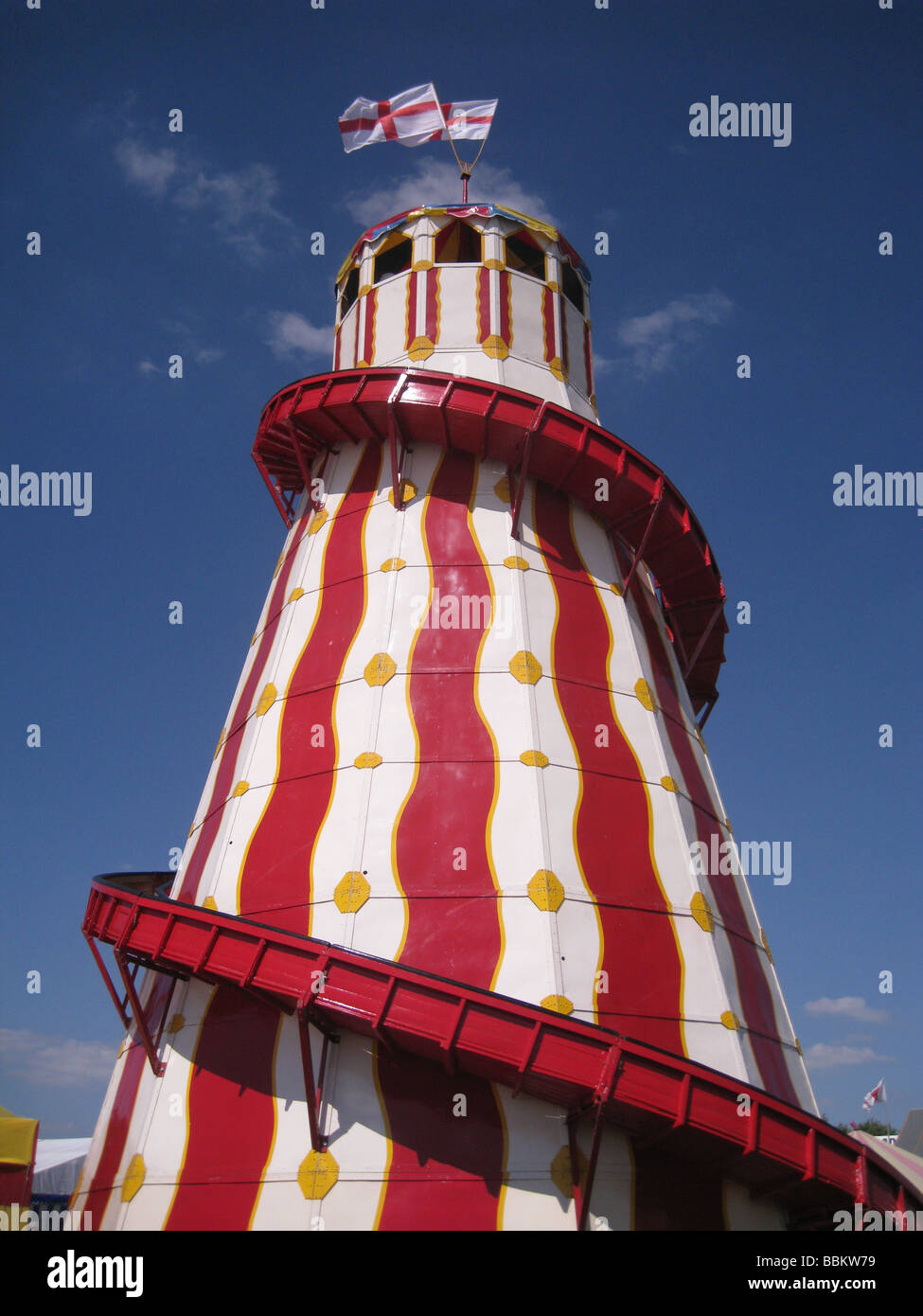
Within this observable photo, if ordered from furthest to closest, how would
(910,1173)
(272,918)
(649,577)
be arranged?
(649,577)
(910,1173)
(272,918)

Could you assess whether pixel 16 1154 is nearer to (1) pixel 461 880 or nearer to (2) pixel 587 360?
(1) pixel 461 880

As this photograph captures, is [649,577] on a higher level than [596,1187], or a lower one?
higher

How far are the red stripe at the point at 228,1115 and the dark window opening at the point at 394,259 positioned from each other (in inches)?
665

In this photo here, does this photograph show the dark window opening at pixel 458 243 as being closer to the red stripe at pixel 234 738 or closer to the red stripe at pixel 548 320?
the red stripe at pixel 548 320

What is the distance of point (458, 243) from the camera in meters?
24.6

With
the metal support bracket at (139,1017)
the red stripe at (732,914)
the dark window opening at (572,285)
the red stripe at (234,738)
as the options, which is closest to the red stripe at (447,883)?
the red stripe at (234,738)

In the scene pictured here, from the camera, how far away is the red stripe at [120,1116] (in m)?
14.9

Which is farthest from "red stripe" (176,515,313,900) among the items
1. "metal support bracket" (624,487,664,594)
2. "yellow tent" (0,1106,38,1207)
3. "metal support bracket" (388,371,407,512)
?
"metal support bracket" (624,487,664,594)

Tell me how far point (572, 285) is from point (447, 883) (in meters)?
16.5

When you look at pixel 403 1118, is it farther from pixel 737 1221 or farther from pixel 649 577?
pixel 649 577

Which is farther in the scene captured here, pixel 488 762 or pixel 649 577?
pixel 649 577

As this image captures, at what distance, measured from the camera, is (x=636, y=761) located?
695 inches
